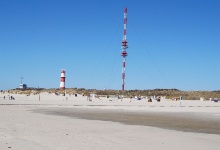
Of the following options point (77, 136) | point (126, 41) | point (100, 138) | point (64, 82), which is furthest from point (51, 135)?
point (64, 82)

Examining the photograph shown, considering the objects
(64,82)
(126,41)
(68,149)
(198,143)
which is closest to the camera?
(68,149)

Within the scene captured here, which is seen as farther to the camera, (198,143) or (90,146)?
(198,143)

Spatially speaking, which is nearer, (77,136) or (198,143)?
(198,143)

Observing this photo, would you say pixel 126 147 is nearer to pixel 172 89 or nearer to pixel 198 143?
pixel 198 143

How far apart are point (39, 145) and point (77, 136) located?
252 centimetres

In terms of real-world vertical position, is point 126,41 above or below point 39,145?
above

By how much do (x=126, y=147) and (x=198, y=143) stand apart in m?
2.93

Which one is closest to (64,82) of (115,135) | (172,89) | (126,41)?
(126,41)

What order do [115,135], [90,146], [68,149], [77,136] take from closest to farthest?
[68,149]
[90,146]
[77,136]
[115,135]

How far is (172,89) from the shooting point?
116 metres

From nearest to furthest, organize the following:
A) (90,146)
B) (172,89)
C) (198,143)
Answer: (90,146), (198,143), (172,89)

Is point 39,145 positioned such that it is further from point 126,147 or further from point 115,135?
point 115,135

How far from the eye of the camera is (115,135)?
1370 centimetres

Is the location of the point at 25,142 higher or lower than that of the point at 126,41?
lower
